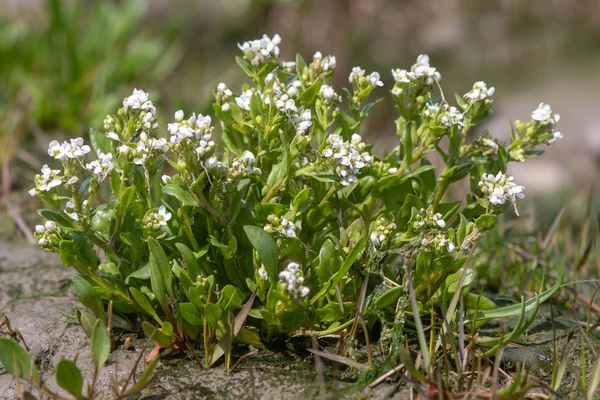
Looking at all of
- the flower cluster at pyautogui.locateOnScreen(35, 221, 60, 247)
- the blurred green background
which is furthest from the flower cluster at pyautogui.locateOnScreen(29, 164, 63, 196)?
the blurred green background

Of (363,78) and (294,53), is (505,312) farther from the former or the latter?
(294,53)

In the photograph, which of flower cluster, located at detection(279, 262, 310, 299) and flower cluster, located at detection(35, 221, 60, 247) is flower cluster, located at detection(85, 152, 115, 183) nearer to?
flower cluster, located at detection(35, 221, 60, 247)

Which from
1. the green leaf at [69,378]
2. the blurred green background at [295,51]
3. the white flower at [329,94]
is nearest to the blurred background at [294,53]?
the blurred green background at [295,51]

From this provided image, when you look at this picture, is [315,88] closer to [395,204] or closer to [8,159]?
[395,204]

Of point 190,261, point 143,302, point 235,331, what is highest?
point 190,261

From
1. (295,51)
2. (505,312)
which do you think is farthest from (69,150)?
(295,51)

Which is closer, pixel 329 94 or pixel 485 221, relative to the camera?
pixel 485 221

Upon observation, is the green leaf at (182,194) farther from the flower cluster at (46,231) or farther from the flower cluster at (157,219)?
the flower cluster at (46,231)
